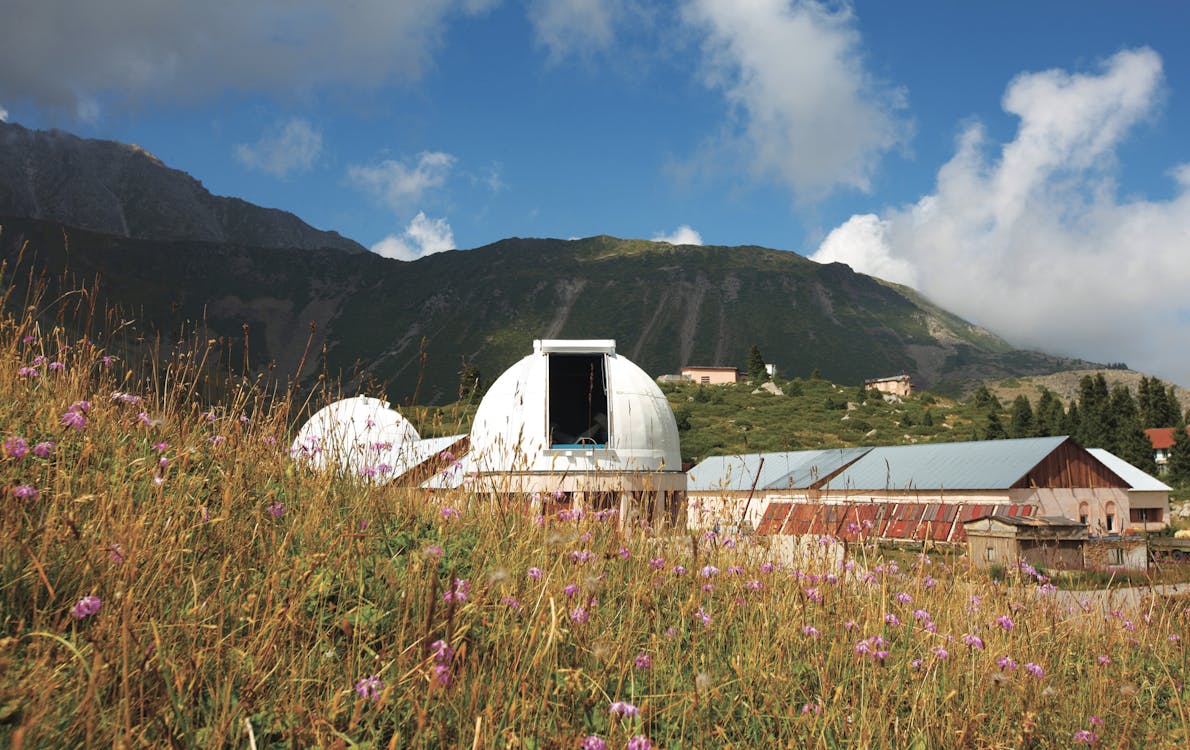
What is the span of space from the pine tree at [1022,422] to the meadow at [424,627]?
195ft

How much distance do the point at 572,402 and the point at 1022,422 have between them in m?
50.6

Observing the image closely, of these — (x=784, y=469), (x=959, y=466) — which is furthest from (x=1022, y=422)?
(x=959, y=466)

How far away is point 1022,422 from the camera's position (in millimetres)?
58469

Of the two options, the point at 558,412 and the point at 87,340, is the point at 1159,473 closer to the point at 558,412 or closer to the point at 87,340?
the point at 558,412

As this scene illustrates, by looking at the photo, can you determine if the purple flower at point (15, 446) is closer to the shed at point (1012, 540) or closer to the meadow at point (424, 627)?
the meadow at point (424, 627)

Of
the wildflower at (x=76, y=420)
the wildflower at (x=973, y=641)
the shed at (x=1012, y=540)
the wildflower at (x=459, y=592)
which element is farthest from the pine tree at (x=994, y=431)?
the wildflower at (x=76, y=420)

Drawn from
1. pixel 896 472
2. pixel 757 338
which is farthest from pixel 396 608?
pixel 757 338

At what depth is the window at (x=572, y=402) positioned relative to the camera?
21219 mm

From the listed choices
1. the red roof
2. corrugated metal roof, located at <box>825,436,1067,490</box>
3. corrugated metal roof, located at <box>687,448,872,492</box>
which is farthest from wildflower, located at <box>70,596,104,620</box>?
the red roof

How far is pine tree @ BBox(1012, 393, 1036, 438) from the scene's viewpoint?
56125mm

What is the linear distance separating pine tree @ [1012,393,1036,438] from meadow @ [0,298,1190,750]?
195 feet

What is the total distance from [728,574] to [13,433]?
12.7ft

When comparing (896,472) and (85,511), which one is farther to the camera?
(896,472)

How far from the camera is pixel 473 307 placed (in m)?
197
